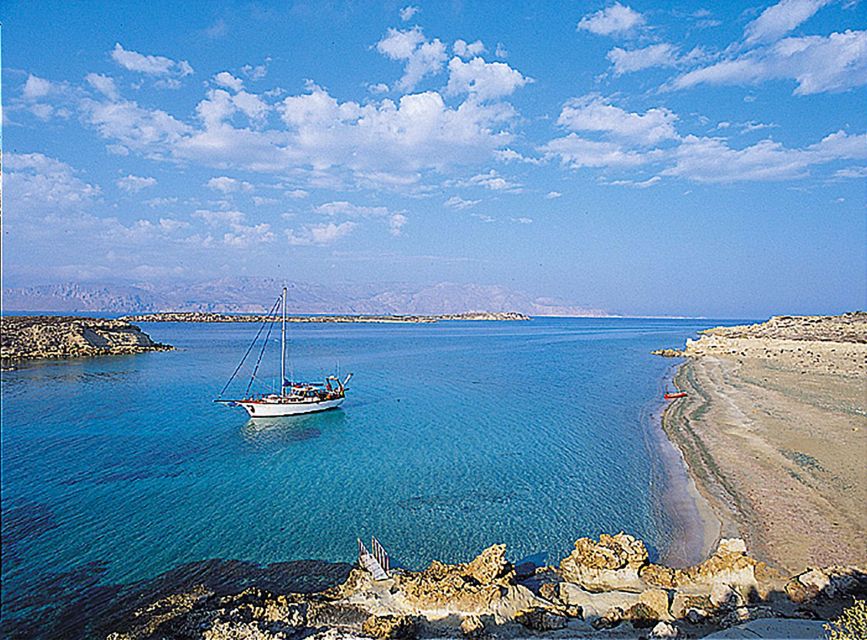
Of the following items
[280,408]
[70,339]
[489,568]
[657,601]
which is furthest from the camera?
[70,339]

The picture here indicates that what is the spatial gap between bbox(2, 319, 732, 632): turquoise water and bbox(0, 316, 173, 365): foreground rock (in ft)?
42.4

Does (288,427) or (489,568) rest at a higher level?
(489,568)

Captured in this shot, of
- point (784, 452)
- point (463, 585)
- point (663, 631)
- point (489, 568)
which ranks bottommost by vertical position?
point (784, 452)

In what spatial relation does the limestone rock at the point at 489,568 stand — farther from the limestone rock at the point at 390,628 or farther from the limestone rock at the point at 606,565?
the limestone rock at the point at 390,628

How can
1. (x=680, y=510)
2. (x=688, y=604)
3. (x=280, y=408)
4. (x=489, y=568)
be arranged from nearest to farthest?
(x=688, y=604)
(x=489, y=568)
(x=680, y=510)
(x=280, y=408)

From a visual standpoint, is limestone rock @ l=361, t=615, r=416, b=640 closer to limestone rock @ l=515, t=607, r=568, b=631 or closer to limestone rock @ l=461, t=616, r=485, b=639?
limestone rock @ l=461, t=616, r=485, b=639

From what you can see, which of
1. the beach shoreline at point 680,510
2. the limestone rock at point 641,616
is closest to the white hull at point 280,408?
the beach shoreline at point 680,510

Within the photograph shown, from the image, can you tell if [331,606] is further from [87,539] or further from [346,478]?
[346,478]

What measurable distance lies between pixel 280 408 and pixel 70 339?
4132cm

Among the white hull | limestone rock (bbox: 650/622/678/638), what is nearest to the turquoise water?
the white hull

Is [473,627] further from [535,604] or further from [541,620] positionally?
[535,604]

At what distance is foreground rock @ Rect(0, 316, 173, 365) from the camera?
168 ft

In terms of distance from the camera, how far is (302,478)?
20000 millimetres

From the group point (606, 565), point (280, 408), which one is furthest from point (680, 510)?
point (280, 408)
